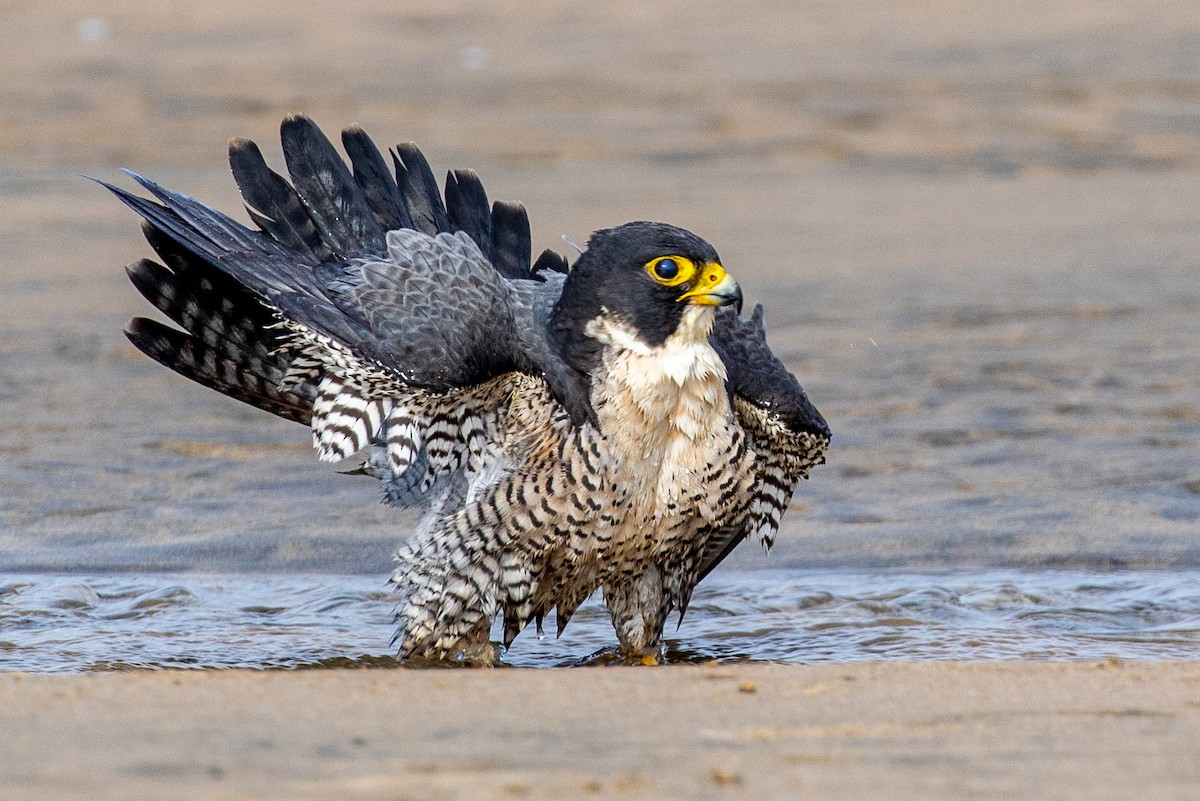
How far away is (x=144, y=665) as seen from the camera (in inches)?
221

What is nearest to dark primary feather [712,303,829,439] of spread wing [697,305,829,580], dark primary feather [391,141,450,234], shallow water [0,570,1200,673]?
spread wing [697,305,829,580]

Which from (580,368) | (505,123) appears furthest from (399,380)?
(505,123)

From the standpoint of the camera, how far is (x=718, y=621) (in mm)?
6305

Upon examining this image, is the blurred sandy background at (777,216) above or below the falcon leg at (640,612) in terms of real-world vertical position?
above

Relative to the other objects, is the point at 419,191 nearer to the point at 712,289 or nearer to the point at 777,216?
the point at 712,289

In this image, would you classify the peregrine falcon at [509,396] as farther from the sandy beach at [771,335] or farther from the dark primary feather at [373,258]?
the sandy beach at [771,335]

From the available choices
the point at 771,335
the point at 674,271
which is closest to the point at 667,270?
the point at 674,271

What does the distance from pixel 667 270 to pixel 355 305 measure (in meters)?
0.91

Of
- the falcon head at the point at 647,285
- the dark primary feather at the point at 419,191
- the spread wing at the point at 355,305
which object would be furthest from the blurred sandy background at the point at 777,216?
the falcon head at the point at 647,285

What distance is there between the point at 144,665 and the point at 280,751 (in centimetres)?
208

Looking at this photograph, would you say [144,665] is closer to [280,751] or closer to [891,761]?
[280,751]

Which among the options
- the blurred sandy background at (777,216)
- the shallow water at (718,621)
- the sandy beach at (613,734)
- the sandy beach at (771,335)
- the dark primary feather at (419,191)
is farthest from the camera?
the blurred sandy background at (777,216)

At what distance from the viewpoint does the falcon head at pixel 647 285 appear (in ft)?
17.6

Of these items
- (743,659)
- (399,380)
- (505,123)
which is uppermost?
(505,123)
